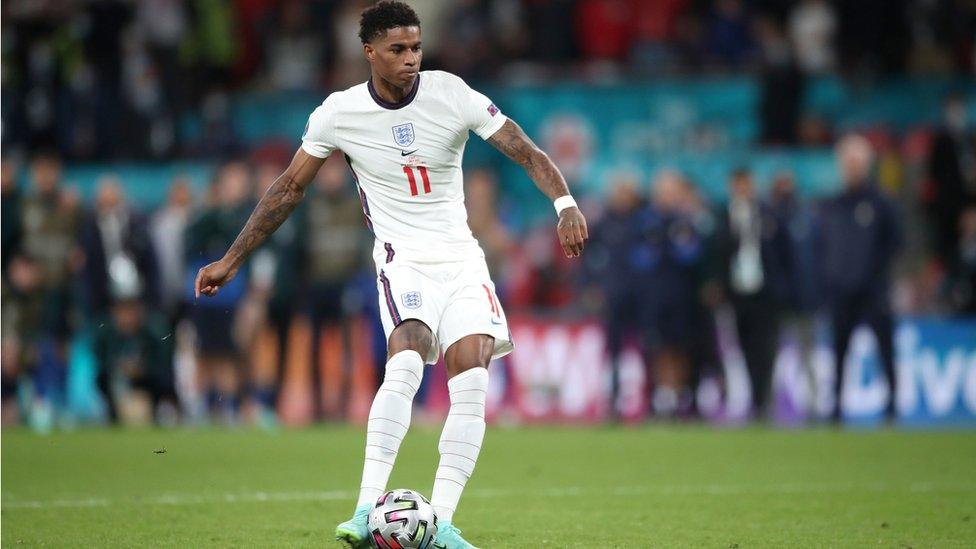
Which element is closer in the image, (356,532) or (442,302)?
(356,532)

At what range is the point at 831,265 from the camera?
589 inches

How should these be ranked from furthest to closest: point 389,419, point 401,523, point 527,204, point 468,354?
point 527,204 < point 468,354 < point 389,419 < point 401,523

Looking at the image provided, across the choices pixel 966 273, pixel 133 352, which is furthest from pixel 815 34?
pixel 133 352

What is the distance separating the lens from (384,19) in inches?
274

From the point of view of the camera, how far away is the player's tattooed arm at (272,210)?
7160mm

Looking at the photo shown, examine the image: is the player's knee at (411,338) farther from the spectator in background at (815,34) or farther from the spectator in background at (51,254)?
the spectator in background at (815,34)

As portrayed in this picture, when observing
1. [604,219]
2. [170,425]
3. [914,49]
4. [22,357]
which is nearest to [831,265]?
[604,219]

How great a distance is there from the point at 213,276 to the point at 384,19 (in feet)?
4.73

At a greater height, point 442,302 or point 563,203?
point 563,203

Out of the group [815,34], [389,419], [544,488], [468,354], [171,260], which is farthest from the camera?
[815,34]

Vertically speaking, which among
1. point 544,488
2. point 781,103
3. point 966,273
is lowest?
point 544,488

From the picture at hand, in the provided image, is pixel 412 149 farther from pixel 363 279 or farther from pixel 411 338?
pixel 363 279

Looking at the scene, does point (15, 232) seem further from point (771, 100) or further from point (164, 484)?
point (771, 100)

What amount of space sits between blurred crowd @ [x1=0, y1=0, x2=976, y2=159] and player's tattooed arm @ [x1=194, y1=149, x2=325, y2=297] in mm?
11130
